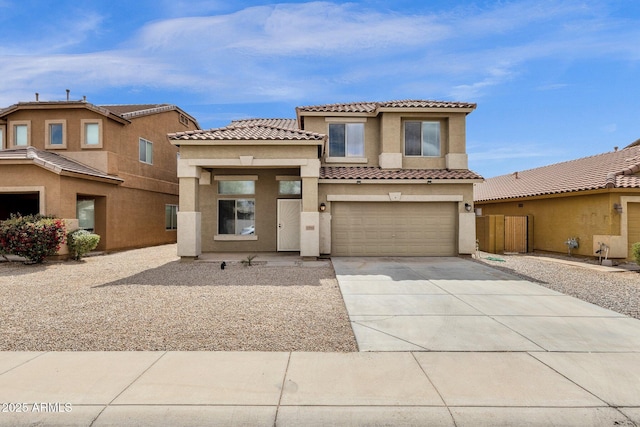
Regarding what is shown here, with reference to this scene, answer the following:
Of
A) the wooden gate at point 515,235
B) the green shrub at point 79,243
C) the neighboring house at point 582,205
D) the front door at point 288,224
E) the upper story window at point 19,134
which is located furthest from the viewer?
the wooden gate at point 515,235

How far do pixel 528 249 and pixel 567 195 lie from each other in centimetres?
350

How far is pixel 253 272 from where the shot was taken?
11.3 meters

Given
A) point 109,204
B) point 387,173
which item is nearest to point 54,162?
point 109,204

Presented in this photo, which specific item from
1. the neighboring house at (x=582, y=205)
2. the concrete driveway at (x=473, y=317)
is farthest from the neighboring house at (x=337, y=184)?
the neighboring house at (x=582, y=205)

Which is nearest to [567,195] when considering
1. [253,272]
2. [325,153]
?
[325,153]

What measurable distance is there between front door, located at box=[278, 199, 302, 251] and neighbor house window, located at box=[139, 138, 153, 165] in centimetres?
957

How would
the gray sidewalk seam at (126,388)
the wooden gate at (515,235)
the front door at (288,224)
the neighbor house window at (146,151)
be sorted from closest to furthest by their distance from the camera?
the gray sidewalk seam at (126,388) → the front door at (288,224) → the wooden gate at (515,235) → the neighbor house window at (146,151)

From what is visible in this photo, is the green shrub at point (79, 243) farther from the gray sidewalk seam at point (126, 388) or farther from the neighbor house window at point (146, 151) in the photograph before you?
the gray sidewalk seam at point (126, 388)

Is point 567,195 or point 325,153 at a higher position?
point 325,153

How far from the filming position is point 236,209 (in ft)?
53.0

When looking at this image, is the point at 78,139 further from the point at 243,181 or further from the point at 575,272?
the point at 575,272

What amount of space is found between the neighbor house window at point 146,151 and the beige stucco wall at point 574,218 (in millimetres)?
20937

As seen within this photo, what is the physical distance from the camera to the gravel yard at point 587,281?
8070 mm

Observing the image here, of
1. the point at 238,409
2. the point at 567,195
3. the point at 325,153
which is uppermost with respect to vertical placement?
the point at 325,153
